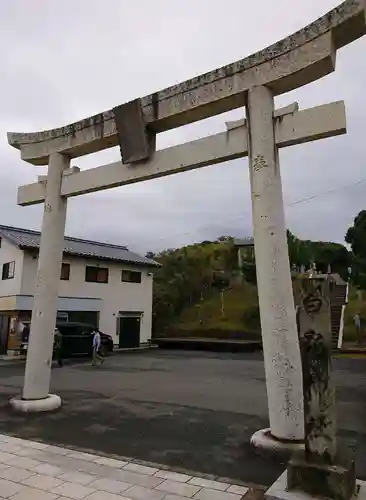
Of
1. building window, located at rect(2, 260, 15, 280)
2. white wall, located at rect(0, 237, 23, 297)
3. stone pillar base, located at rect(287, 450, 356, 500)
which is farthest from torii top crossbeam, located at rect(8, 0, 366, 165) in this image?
building window, located at rect(2, 260, 15, 280)

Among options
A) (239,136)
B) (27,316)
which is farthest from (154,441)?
(27,316)

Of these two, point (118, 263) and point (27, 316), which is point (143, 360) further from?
point (118, 263)

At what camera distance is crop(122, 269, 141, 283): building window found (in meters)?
25.3

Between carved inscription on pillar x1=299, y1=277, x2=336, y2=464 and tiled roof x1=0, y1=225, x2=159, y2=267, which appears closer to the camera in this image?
carved inscription on pillar x1=299, y1=277, x2=336, y2=464

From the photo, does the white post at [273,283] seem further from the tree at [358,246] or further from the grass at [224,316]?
the grass at [224,316]

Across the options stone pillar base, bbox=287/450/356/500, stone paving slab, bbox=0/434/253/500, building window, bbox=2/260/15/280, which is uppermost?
building window, bbox=2/260/15/280

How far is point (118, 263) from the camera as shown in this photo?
81.6 ft

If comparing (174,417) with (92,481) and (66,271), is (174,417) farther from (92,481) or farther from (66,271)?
(66,271)

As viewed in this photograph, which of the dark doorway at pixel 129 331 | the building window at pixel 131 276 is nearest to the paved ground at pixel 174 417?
the dark doorway at pixel 129 331

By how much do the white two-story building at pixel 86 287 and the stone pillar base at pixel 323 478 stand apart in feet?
59.5

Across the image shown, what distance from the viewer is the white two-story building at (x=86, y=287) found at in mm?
20016

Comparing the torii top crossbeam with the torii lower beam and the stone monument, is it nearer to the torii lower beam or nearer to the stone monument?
the torii lower beam

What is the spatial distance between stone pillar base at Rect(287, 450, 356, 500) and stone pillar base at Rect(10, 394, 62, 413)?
5314 millimetres

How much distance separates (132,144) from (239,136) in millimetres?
2026
